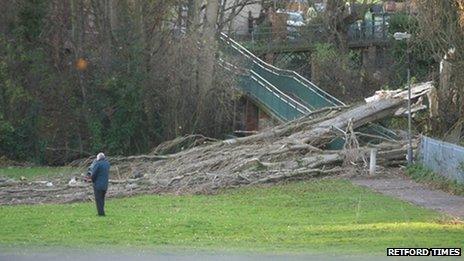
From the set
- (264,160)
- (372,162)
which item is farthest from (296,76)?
(372,162)

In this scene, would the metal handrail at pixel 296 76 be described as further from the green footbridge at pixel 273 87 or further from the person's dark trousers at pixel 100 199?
the person's dark trousers at pixel 100 199

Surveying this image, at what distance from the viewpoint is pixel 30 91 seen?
51.2 m

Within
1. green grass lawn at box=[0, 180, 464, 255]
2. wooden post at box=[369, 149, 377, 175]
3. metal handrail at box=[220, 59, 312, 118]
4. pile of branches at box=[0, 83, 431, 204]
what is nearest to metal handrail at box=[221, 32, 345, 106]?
metal handrail at box=[220, 59, 312, 118]

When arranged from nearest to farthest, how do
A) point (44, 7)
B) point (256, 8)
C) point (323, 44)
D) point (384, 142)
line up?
point (384, 142) < point (44, 7) < point (323, 44) < point (256, 8)

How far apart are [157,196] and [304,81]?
19.6 metres

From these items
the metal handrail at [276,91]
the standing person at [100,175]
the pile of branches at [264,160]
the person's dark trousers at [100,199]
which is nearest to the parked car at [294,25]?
the metal handrail at [276,91]

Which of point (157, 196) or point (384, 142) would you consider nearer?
point (157, 196)

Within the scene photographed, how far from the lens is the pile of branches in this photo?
120ft

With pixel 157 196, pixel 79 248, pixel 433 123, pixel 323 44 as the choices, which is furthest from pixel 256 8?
pixel 79 248

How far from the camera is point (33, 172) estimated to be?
45.2 metres

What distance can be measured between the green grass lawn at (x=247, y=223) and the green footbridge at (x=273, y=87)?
14.8 meters

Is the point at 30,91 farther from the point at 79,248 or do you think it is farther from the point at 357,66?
the point at 79,248

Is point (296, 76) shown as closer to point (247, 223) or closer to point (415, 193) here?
point (415, 193)

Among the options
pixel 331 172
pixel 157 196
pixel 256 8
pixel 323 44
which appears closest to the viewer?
pixel 157 196
